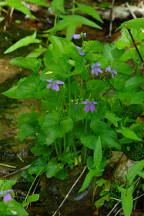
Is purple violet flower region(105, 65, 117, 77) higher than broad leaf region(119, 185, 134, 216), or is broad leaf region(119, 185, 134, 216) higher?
purple violet flower region(105, 65, 117, 77)

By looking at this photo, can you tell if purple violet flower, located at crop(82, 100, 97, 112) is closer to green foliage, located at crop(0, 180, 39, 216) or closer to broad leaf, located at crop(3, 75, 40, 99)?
broad leaf, located at crop(3, 75, 40, 99)

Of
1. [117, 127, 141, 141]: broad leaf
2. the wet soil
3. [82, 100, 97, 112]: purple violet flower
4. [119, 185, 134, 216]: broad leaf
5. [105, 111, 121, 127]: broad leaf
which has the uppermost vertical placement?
[82, 100, 97, 112]: purple violet flower

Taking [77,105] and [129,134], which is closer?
[129,134]

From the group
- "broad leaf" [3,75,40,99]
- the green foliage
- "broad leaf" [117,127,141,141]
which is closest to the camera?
the green foliage

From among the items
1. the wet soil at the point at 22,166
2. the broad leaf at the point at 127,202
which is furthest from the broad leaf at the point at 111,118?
the wet soil at the point at 22,166

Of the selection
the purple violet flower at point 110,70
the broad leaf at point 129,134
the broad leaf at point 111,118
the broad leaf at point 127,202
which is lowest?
the broad leaf at point 127,202

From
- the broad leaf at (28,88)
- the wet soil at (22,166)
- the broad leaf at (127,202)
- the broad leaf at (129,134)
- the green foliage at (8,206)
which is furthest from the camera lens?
the wet soil at (22,166)

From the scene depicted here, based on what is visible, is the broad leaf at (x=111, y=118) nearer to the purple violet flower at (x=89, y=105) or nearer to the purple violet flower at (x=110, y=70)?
the purple violet flower at (x=89, y=105)

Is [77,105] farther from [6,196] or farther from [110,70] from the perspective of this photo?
[6,196]

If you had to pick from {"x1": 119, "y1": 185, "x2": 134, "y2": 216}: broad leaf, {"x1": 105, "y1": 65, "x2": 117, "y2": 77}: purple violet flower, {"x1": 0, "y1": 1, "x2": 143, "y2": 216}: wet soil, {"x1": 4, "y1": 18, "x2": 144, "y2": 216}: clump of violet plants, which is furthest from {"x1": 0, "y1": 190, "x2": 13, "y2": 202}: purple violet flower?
{"x1": 105, "y1": 65, "x2": 117, "y2": 77}: purple violet flower

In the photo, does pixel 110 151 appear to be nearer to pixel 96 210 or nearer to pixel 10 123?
pixel 96 210

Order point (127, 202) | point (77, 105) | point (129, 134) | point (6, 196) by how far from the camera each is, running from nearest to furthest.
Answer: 1. point (6, 196)
2. point (127, 202)
3. point (129, 134)
4. point (77, 105)

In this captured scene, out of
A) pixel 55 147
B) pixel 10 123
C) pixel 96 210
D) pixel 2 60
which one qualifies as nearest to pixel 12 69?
pixel 2 60

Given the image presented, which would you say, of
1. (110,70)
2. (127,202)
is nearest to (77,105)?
(110,70)
